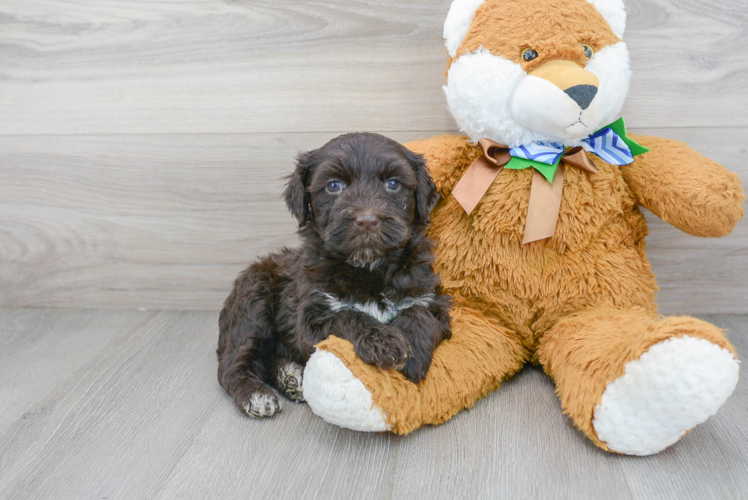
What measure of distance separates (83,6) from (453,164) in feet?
5.48

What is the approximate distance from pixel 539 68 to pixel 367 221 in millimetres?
689

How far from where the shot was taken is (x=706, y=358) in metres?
1.23

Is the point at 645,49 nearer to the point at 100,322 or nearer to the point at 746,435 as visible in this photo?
the point at 746,435

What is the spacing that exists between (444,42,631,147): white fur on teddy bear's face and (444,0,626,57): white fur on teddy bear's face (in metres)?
0.08

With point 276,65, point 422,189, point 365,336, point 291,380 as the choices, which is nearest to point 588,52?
point 422,189

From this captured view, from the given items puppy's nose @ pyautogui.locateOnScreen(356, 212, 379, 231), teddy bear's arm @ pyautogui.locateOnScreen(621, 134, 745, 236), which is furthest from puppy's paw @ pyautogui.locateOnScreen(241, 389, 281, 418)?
teddy bear's arm @ pyautogui.locateOnScreen(621, 134, 745, 236)

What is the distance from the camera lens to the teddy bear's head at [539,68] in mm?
1544

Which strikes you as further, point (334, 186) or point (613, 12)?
point (613, 12)

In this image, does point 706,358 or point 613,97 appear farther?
point 613,97

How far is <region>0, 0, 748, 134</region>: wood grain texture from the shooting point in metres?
2.05

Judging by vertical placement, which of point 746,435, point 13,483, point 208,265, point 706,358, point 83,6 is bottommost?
point 208,265

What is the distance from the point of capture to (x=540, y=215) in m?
1.66

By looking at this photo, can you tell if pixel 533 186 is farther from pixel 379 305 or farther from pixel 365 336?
pixel 365 336

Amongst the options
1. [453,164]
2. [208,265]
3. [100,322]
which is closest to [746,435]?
[453,164]
